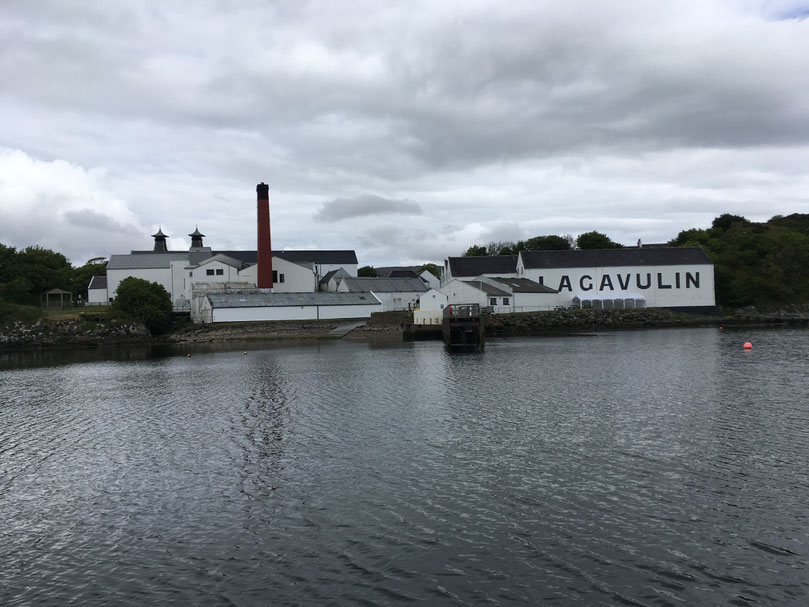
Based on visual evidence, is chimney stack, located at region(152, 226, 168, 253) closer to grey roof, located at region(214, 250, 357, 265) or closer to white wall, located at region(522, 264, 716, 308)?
grey roof, located at region(214, 250, 357, 265)

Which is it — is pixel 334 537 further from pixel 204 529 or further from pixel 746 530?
pixel 746 530

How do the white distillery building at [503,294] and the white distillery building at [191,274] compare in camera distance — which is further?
the white distillery building at [191,274]

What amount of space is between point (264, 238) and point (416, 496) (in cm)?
6685

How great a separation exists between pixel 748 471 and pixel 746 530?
3.89 metres

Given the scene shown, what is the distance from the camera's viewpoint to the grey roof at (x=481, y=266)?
88.7 metres

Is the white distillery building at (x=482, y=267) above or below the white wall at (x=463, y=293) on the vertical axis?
above

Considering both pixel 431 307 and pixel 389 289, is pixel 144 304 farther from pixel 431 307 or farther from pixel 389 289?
pixel 431 307

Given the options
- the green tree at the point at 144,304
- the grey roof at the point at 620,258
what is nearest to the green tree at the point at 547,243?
the grey roof at the point at 620,258

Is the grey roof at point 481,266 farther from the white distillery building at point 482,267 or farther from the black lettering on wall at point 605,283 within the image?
the black lettering on wall at point 605,283

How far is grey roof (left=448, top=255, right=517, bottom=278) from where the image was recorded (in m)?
88.7

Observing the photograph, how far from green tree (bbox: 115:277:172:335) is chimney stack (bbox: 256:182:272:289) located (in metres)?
12.0

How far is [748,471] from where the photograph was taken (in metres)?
14.7

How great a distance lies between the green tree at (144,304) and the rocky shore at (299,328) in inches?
64.4

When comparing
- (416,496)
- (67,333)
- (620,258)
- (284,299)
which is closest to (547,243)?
(620,258)
